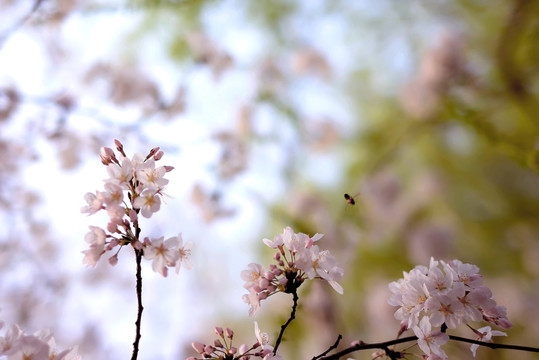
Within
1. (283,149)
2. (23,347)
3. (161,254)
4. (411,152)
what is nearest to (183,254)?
(161,254)

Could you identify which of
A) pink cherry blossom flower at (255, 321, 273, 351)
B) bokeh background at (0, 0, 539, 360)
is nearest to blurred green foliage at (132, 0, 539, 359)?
bokeh background at (0, 0, 539, 360)

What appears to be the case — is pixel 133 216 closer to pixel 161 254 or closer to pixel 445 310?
pixel 161 254

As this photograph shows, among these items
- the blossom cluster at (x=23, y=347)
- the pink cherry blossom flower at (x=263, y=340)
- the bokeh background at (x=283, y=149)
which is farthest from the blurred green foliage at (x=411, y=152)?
the blossom cluster at (x=23, y=347)

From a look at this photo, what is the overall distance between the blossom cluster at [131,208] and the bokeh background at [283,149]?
0.60 meters

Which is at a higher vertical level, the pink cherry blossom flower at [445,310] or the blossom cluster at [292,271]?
the blossom cluster at [292,271]

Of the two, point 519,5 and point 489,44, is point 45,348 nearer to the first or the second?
point 519,5

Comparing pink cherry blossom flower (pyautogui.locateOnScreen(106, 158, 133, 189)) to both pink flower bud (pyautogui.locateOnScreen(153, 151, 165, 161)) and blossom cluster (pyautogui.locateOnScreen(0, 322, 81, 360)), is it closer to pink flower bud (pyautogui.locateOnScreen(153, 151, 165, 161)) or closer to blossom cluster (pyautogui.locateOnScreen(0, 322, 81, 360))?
pink flower bud (pyautogui.locateOnScreen(153, 151, 165, 161))

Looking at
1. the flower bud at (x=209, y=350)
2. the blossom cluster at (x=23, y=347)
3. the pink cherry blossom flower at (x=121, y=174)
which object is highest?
the pink cherry blossom flower at (x=121, y=174)

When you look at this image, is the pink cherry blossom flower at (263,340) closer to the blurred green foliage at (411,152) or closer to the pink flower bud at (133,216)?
the pink flower bud at (133,216)

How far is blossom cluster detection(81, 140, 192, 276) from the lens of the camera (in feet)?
1.16

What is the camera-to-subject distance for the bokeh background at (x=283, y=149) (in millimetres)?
1138

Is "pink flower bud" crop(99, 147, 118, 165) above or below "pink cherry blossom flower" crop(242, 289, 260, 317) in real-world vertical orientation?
above

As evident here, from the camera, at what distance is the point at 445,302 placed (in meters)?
0.34

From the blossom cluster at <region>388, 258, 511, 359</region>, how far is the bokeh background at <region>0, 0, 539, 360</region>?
522 millimetres
